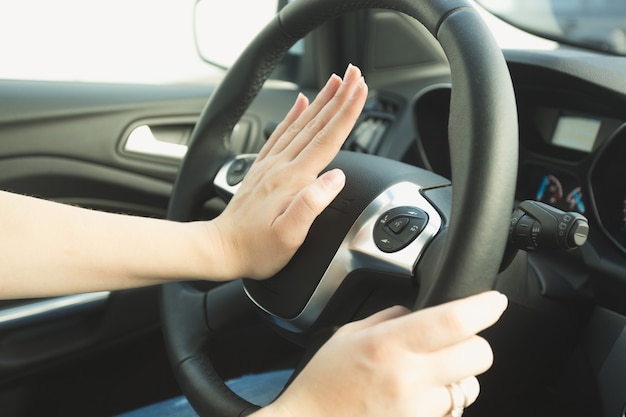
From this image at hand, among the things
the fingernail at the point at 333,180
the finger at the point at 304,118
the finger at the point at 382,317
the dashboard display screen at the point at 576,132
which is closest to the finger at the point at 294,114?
the finger at the point at 304,118

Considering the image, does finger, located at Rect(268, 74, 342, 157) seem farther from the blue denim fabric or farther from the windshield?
the windshield

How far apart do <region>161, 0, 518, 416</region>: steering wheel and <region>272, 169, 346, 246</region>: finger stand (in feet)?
0.19

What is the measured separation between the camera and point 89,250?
74 centimetres

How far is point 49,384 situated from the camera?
4.19 feet

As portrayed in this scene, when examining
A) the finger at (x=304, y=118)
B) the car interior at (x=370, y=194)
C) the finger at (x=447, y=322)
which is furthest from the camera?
the finger at (x=304, y=118)

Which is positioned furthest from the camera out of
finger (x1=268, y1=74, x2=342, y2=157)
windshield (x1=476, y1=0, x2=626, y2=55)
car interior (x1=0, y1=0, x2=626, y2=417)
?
windshield (x1=476, y1=0, x2=626, y2=55)

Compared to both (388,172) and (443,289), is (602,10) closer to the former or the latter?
(388,172)

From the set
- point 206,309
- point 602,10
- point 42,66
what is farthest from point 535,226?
point 42,66

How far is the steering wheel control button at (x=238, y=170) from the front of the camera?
95 centimetres

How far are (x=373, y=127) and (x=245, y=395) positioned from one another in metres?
0.71

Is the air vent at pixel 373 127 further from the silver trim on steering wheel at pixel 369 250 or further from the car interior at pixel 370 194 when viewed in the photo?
the silver trim on steering wheel at pixel 369 250

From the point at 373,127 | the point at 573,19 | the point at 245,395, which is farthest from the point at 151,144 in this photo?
the point at 573,19

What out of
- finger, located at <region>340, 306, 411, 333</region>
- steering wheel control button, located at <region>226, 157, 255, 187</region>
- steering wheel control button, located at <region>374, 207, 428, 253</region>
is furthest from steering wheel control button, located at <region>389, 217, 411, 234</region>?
steering wheel control button, located at <region>226, 157, 255, 187</region>

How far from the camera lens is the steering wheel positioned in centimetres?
53
